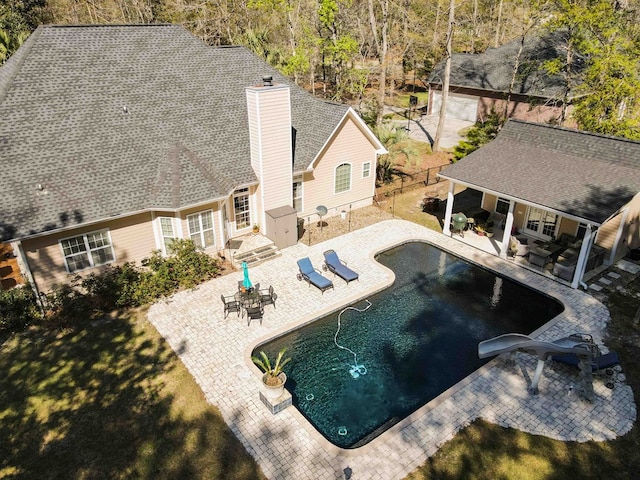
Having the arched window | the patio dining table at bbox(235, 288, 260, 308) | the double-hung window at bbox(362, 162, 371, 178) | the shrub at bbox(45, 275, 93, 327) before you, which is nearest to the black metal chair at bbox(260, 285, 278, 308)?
the patio dining table at bbox(235, 288, 260, 308)

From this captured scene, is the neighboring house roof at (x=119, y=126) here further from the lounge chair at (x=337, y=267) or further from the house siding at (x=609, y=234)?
the house siding at (x=609, y=234)

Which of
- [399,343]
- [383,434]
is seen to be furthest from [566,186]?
[383,434]

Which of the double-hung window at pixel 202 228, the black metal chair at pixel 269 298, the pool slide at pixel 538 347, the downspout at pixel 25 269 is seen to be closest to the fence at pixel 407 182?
the double-hung window at pixel 202 228

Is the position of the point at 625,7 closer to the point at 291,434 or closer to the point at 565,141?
the point at 565,141

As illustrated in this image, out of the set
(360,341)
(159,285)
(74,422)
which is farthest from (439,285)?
(74,422)

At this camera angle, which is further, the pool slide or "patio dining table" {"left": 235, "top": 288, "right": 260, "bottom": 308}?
"patio dining table" {"left": 235, "top": 288, "right": 260, "bottom": 308}

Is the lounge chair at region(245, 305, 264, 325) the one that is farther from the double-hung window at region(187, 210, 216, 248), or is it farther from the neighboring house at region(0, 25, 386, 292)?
the neighboring house at region(0, 25, 386, 292)

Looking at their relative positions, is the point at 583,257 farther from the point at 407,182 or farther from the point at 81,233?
the point at 81,233
